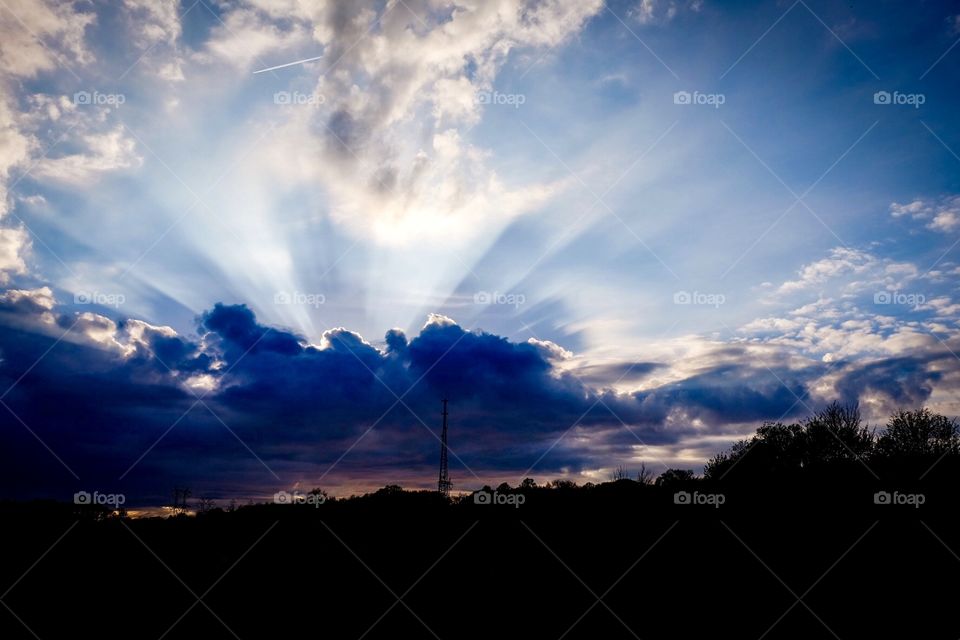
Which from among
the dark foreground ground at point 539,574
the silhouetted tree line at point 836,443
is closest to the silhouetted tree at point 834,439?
the silhouetted tree line at point 836,443

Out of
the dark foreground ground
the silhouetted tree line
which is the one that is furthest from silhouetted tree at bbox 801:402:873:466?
the dark foreground ground

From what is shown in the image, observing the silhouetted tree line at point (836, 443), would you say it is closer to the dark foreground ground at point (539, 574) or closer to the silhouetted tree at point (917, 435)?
the silhouetted tree at point (917, 435)

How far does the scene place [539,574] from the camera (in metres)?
19.5

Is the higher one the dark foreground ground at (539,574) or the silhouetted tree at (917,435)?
the silhouetted tree at (917,435)

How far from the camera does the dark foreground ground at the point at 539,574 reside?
16172 mm

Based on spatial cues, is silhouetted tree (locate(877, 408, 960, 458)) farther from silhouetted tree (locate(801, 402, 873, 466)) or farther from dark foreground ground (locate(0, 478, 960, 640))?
dark foreground ground (locate(0, 478, 960, 640))

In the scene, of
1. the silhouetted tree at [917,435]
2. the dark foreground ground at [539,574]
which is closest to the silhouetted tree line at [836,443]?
the silhouetted tree at [917,435]

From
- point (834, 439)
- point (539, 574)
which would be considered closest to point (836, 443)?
point (834, 439)

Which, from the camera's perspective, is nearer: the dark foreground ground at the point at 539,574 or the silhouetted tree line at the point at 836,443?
the dark foreground ground at the point at 539,574

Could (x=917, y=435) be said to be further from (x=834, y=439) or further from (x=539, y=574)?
(x=539, y=574)

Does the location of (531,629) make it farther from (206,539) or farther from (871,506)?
(206,539)

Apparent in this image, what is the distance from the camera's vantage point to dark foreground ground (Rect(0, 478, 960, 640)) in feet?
53.1

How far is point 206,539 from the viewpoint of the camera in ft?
85.6

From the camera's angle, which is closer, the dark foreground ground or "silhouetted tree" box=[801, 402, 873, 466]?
the dark foreground ground
